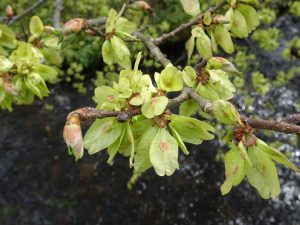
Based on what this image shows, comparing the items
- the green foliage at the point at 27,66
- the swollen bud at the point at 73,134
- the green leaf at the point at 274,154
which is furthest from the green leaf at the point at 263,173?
the green foliage at the point at 27,66

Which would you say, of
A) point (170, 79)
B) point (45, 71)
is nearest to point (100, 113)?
point (170, 79)

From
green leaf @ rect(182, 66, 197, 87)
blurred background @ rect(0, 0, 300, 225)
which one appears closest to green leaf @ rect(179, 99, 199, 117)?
green leaf @ rect(182, 66, 197, 87)

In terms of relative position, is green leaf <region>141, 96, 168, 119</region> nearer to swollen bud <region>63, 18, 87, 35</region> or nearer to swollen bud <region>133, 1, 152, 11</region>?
swollen bud <region>63, 18, 87, 35</region>

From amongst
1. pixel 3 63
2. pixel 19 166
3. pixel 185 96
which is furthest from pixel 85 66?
pixel 185 96

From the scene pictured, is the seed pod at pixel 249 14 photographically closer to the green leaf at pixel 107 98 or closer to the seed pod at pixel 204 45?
the seed pod at pixel 204 45

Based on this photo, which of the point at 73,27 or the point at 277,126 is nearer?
the point at 277,126

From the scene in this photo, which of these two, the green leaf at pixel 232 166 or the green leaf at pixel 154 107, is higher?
the green leaf at pixel 154 107

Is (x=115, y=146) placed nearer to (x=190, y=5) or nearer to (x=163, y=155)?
(x=163, y=155)
